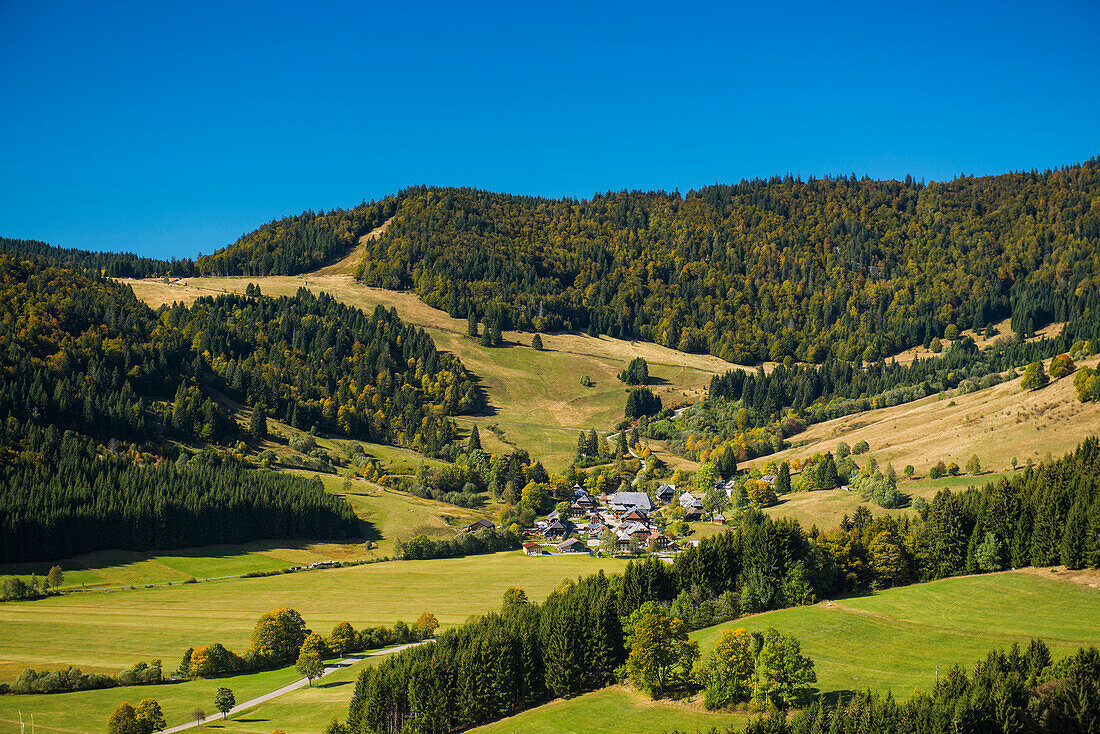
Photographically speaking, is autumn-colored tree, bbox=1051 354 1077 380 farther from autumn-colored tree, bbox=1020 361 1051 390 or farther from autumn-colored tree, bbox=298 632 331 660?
autumn-colored tree, bbox=298 632 331 660

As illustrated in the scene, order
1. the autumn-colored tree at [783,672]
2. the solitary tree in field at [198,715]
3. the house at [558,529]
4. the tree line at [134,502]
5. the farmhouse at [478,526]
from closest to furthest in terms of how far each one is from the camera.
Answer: the autumn-colored tree at [783,672] → the solitary tree in field at [198,715] → the tree line at [134,502] → the farmhouse at [478,526] → the house at [558,529]

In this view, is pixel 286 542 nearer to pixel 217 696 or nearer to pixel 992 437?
pixel 217 696

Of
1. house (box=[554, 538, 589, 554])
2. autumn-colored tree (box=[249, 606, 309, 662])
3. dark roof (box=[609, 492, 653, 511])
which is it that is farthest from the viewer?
dark roof (box=[609, 492, 653, 511])

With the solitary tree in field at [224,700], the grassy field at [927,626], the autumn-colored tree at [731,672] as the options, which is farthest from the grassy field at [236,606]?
Result: the autumn-colored tree at [731,672]

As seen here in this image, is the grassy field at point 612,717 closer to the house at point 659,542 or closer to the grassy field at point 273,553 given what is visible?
the house at point 659,542

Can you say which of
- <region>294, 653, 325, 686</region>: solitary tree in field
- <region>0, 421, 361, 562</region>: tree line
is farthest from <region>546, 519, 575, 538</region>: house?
<region>294, 653, 325, 686</region>: solitary tree in field

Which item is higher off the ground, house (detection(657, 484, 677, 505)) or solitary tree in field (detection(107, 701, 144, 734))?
house (detection(657, 484, 677, 505))
